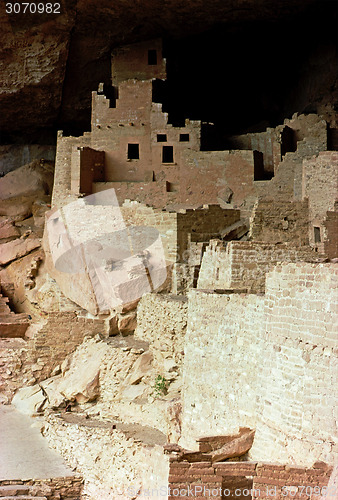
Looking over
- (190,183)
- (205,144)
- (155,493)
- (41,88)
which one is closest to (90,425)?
(155,493)

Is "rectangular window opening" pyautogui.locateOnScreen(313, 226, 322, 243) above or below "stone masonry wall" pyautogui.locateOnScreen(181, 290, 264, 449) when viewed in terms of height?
above

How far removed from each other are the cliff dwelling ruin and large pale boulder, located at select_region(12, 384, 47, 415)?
6cm

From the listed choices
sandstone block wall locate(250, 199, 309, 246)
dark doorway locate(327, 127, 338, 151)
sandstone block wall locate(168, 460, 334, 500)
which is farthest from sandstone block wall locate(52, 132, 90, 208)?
sandstone block wall locate(168, 460, 334, 500)

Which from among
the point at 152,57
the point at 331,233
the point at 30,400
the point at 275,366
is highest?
the point at 152,57

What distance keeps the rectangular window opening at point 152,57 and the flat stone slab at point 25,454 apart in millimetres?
13347

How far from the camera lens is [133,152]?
2242 centimetres

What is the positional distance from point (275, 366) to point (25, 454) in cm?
812

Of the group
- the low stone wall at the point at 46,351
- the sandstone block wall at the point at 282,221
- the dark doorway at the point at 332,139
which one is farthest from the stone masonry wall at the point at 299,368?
the dark doorway at the point at 332,139

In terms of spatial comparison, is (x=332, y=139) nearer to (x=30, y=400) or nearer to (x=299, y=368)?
(x=30, y=400)

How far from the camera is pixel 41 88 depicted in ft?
78.3

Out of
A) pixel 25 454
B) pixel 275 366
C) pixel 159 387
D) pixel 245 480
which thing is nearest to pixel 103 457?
pixel 159 387

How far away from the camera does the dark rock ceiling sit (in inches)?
824

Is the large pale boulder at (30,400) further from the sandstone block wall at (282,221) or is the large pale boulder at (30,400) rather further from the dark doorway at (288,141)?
the dark doorway at (288,141)

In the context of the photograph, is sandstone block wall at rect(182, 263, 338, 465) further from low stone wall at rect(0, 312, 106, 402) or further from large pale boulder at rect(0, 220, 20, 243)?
large pale boulder at rect(0, 220, 20, 243)
